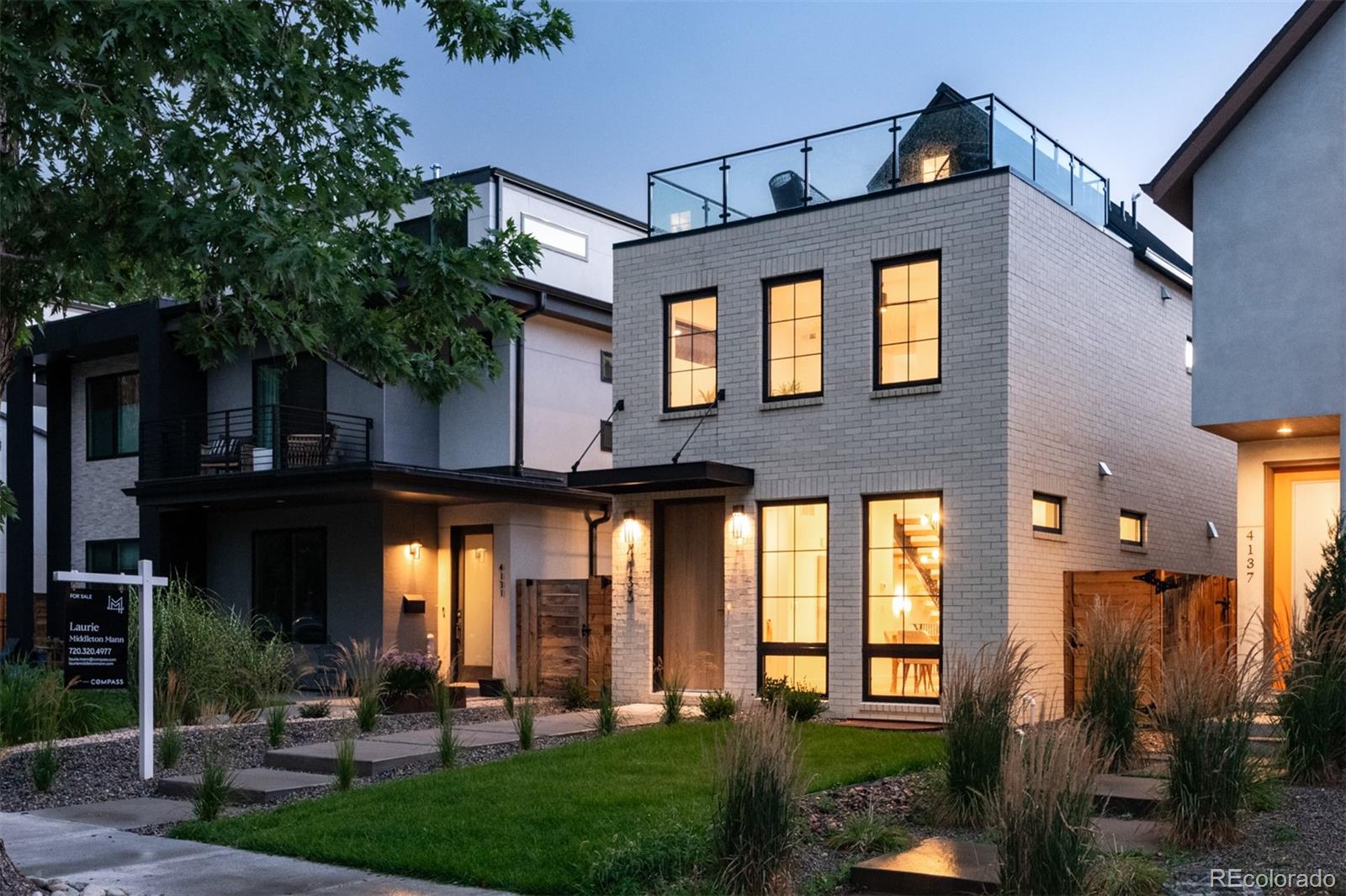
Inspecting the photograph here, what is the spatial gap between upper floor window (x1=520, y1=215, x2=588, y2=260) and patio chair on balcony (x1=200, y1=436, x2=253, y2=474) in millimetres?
5410

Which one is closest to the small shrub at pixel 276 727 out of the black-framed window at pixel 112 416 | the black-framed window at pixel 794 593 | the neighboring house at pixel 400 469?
the neighboring house at pixel 400 469

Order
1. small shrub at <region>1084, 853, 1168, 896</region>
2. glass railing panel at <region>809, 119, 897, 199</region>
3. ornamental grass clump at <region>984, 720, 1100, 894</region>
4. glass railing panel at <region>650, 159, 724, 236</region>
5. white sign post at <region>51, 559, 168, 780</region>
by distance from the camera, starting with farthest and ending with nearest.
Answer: glass railing panel at <region>650, 159, 724, 236</region>
glass railing panel at <region>809, 119, 897, 199</region>
white sign post at <region>51, 559, 168, 780</region>
small shrub at <region>1084, 853, 1168, 896</region>
ornamental grass clump at <region>984, 720, 1100, 894</region>

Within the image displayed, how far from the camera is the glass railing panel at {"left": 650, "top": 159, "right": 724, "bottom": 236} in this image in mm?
16391

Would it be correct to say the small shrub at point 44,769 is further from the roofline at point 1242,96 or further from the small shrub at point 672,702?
the roofline at point 1242,96

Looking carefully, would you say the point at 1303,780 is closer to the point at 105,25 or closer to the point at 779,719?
the point at 779,719

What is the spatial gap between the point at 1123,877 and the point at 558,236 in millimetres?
16581

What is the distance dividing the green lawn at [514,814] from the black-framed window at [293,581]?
10.2 m

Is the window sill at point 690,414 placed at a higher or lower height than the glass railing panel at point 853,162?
lower

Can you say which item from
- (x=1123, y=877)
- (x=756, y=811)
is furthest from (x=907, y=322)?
(x=1123, y=877)

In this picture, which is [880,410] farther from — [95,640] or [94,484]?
[94,484]

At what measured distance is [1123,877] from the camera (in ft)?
20.5

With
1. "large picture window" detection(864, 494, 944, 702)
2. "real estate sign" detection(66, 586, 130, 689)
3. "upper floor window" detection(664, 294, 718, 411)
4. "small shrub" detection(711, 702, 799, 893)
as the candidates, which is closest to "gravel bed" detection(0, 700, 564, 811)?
"real estate sign" detection(66, 586, 130, 689)

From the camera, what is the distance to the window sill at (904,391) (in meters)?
14.4

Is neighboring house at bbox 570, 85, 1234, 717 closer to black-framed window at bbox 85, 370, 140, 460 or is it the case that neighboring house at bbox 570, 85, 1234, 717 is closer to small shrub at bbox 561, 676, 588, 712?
small shrub at bbox 561, 676, 588, 712
